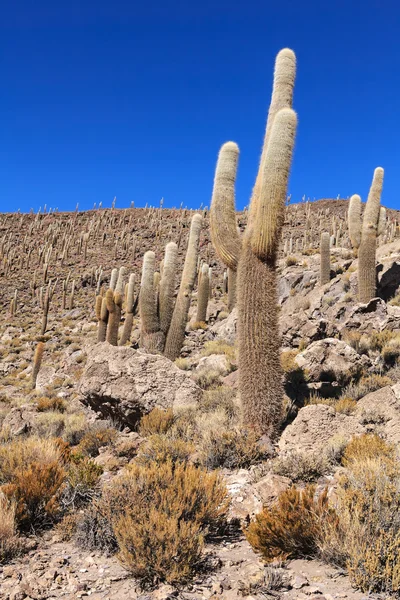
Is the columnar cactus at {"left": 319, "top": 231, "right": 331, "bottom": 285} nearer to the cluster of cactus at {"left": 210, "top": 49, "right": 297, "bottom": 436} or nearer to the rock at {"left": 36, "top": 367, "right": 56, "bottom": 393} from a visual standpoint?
the cluster of cactus at {"left": 210, "top": 49, "right": 297, "bottom": 436}

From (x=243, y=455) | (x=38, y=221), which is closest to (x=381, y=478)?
(x=243, y=455)

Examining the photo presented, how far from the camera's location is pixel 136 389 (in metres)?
9.44

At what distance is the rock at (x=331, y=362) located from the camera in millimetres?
9773

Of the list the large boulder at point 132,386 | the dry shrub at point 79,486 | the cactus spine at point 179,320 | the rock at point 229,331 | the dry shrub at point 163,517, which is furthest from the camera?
the rock at point 229,331

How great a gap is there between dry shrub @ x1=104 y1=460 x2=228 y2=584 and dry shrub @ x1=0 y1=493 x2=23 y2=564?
0.93m

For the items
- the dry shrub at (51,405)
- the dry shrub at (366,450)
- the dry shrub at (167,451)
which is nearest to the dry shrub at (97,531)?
the dry shrub at (167,451)

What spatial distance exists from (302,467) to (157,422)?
10.3ft

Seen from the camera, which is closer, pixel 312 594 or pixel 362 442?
pixel 312 594

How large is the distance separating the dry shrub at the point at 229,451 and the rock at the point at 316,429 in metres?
0.50

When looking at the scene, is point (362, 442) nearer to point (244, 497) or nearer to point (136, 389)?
point (244, 497)

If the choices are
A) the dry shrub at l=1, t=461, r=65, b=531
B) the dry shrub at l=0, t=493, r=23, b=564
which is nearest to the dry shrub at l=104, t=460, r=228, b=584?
the dry shrub at l=1, t=461, r=65, b=531

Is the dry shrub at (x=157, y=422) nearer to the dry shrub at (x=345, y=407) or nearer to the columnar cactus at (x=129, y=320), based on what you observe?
the dry shrub at (x=345, y=407)

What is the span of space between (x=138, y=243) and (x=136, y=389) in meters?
45.6

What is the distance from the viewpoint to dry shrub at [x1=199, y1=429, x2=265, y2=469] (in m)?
6.61
